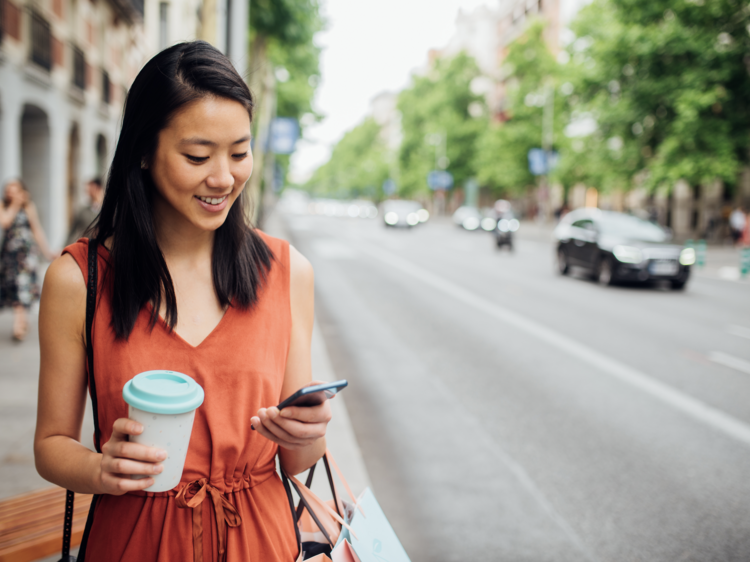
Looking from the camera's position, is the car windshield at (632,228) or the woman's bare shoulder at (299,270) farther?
the car windshield at (632,228)

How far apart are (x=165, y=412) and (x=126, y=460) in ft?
0.43

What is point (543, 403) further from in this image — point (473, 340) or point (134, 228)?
point (134, 228)

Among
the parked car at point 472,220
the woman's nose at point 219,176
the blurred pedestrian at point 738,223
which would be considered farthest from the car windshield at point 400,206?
the woman's nose at point 219,176

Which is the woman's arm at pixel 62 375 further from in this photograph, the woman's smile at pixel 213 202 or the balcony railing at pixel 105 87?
the balcony railing at pixel 105 87

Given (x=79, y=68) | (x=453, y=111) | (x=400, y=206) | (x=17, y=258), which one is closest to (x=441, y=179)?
(x=453, y=111)

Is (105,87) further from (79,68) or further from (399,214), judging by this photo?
(399,214)

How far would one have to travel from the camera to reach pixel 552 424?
17.9ft

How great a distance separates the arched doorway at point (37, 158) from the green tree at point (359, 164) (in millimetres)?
85779

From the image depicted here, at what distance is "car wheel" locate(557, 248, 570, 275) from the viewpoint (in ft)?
54.6

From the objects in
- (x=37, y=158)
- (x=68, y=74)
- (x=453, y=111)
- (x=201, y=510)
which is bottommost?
(x=201, y=510)

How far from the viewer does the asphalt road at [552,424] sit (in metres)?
3.63

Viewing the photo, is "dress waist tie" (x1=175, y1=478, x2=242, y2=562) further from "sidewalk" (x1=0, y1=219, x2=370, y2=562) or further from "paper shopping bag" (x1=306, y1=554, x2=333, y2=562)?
"sidewalk" (x1=0, y1=219, x2=370, y2=562)

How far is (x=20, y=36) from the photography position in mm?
13047

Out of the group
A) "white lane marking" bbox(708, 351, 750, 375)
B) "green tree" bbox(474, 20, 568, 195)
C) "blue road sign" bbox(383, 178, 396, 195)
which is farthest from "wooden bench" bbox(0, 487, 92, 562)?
"blue road sign" bbox(383, 178, 396, 195)
